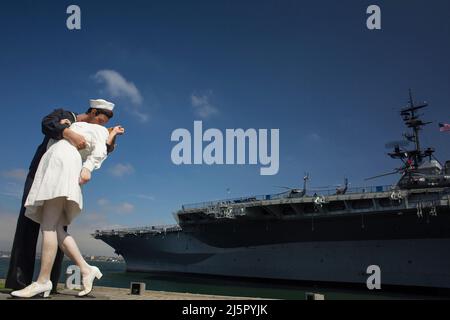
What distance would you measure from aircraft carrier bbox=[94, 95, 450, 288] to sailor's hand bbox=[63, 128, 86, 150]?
24655mm

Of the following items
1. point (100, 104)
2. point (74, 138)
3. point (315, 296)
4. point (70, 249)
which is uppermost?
point (100, 104)

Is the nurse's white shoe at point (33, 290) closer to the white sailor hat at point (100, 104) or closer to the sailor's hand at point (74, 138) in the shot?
the sailor's hand at point (74, 138)

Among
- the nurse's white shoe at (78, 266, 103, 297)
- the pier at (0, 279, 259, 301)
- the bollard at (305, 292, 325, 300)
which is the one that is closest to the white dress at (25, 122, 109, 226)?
the nurse's white shoe at (78, 266, 103, 297)

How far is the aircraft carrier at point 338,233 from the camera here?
85.8 ft

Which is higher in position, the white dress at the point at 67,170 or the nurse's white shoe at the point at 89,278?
the white dress at the point at 67,170

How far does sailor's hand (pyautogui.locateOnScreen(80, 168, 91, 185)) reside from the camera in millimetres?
3793

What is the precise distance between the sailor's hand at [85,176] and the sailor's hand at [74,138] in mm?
270

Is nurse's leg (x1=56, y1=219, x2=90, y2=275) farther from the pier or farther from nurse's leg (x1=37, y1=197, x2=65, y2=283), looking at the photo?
the pier

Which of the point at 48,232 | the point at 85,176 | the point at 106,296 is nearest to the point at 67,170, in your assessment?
the point at 85,176

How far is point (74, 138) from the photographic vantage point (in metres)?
3.90

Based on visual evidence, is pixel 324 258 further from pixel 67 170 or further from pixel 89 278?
pixel 67 170

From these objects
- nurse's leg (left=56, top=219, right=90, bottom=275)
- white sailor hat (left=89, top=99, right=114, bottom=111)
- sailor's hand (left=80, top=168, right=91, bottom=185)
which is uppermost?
white sailor hat (left=89, top=99, right=114, bottom=111)

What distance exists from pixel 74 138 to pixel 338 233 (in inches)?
1109

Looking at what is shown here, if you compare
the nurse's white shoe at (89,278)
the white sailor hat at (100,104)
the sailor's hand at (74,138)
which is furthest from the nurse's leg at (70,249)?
the white sailor hat at (100,104)
